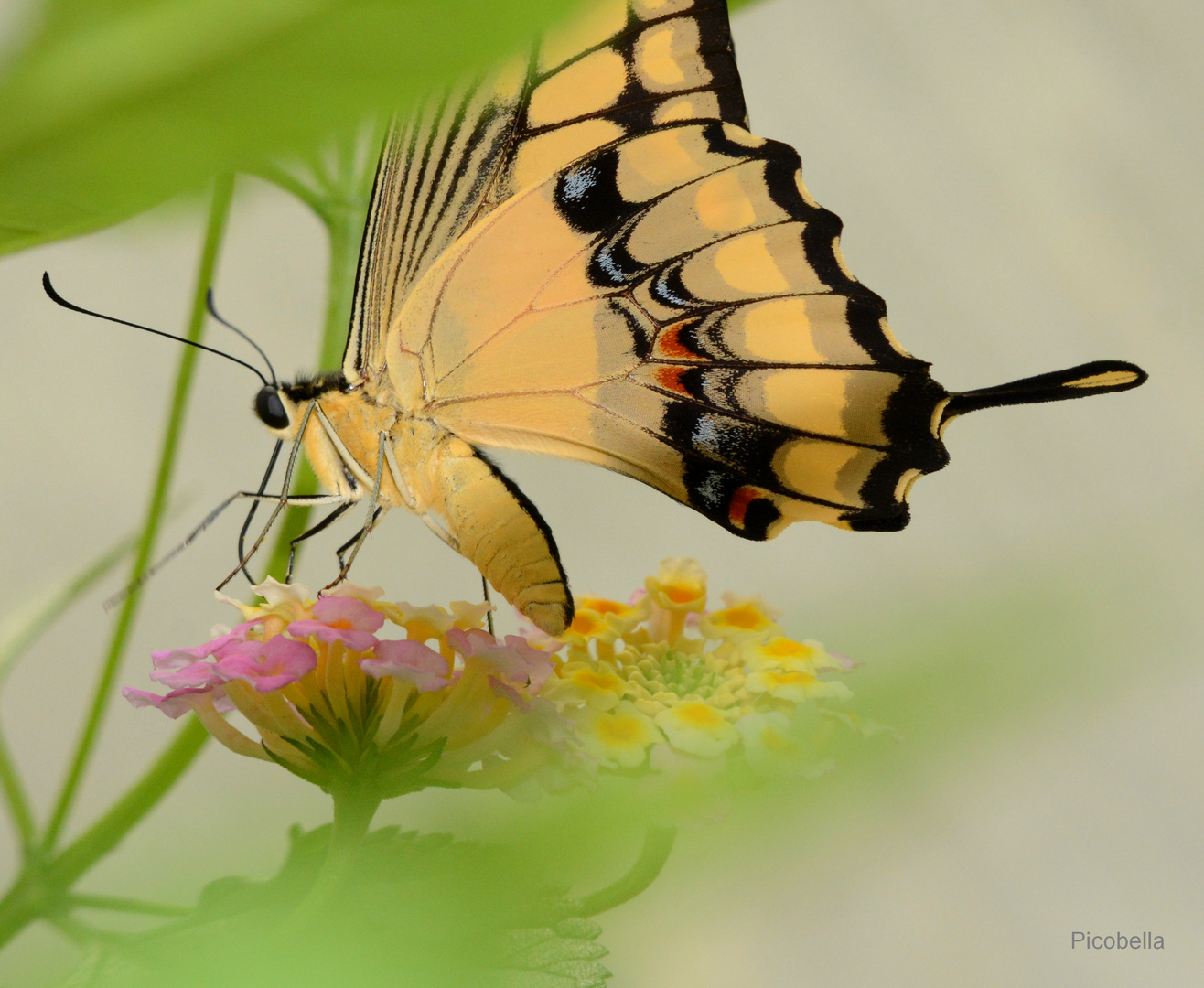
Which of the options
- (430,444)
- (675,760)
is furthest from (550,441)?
(675,760)

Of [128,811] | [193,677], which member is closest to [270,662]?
[193,677]

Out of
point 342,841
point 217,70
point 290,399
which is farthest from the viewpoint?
point 290,399

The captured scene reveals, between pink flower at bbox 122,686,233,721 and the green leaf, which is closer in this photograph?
pink flower at bbox 122,686,233,721

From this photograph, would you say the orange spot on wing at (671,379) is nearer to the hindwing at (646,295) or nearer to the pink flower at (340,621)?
the hindwing at (646,295)

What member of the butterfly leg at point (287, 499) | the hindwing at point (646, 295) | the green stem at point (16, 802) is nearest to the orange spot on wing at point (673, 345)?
the hindwing at point (646, 295)

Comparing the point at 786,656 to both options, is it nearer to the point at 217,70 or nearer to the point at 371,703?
the point at 371,703

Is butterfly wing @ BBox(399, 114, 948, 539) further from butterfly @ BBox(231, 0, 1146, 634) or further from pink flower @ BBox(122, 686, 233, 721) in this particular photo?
pink flower @ BBox(122, 686, 233, 721)

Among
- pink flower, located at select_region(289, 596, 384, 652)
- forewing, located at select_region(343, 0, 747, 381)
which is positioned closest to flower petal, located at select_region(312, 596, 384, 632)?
pink flower, located at select_region(289, 596, 384, 652)
